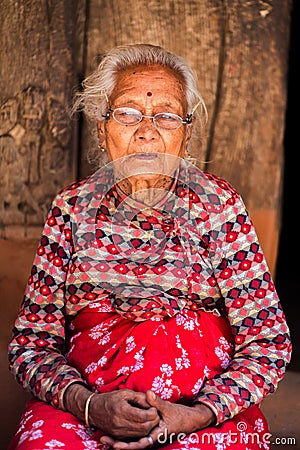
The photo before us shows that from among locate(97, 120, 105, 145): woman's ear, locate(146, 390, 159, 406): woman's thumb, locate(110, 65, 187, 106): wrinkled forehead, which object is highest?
locate(110, 65, 187, 106): wrinkled forehead

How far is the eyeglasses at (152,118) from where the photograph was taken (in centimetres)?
201

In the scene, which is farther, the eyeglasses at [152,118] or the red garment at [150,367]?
the eyeglasses at [152,118]

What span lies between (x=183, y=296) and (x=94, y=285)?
0.24m

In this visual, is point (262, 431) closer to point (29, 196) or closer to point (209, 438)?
point (209, 438)

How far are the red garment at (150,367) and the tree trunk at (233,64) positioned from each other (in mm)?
809

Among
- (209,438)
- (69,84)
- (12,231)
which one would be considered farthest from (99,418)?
(69,84)

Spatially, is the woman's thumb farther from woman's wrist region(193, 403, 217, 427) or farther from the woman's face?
the woman's face

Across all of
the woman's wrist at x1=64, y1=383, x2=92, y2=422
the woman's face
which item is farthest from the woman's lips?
the woman's wrist at x1=64, y1=383, x2=92, y2=422

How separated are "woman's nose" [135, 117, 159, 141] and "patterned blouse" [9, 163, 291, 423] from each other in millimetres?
167

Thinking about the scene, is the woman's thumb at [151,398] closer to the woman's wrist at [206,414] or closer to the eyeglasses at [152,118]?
the woman's wrist at [206,414]

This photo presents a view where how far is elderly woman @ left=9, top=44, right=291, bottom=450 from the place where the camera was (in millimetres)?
1800

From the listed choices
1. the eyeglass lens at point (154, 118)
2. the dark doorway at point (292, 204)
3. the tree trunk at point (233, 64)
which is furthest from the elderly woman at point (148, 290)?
the dark doorway at point (292, 204)

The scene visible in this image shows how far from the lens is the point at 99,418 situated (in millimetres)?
1724

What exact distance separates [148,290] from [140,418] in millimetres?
372
